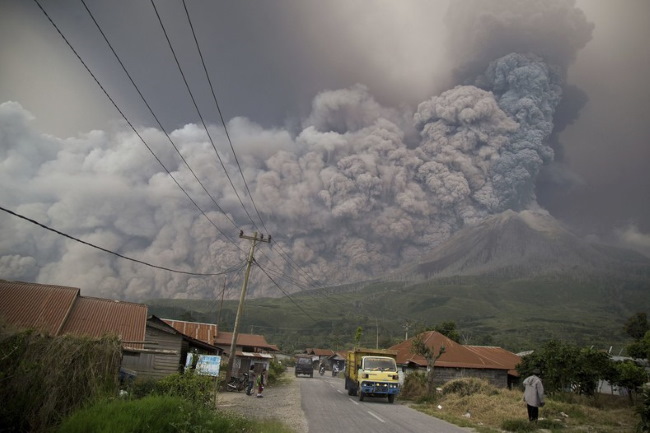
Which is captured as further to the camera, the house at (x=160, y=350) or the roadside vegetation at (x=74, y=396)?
the house at (x=160, y=350)

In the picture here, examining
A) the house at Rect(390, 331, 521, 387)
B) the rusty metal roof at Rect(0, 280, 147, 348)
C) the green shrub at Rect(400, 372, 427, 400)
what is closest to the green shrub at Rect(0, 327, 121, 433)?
the rusty metal roof at Rect(0, 280, 147, 348)

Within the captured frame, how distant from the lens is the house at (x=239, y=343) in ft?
129

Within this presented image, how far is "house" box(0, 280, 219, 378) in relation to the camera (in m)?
22.3

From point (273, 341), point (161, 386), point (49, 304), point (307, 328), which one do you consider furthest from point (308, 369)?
point (307, 328)

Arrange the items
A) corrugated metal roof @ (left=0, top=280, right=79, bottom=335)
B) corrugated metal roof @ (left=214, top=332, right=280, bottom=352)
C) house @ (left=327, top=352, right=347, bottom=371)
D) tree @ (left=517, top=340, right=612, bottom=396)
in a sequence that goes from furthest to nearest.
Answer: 1. house @ (left=327, top=352, right=347, bottom=371)
2. corrugated metal roof @ (left=214, top=332, right=280, bottom=352)
3. tree @ (left=517, top=340, right=612, bottom=396)
4. corrugated metal roof @ (left=0, top=280, right=79, bottom=335)

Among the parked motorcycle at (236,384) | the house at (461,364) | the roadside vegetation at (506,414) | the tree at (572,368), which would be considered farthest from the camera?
the house at (461,364)

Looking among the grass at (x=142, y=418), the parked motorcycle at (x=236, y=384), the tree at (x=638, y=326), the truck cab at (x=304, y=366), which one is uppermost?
the tree at (x=638, y=326)

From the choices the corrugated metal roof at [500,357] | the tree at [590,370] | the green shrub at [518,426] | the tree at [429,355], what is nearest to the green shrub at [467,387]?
the tree at [429,355]

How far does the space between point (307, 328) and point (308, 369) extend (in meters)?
131

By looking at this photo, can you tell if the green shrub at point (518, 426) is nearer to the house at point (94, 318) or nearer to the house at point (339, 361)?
the house at point (94, 318)

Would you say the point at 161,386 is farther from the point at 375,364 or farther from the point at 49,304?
the point at 375,364

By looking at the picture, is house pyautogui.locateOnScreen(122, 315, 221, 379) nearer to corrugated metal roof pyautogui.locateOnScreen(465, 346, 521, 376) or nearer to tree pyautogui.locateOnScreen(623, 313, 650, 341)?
corrugated metal roof pyautogui.locateOnScreen(465, 346, 521, 376)

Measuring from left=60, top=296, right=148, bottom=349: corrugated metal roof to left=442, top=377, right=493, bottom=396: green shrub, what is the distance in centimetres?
2067

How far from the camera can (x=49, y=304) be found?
2381 cm
